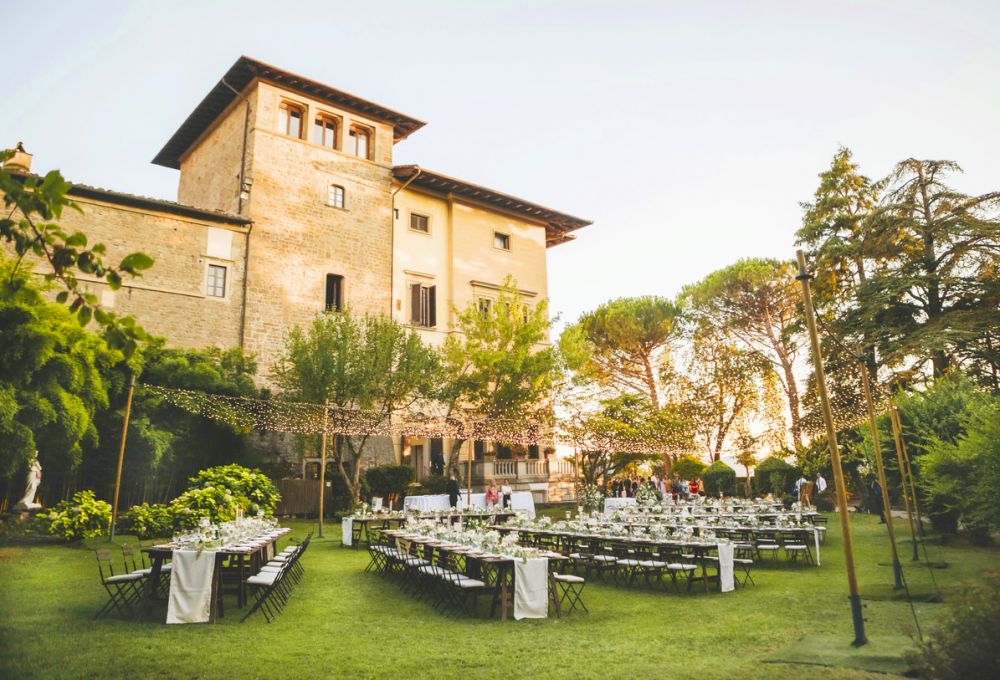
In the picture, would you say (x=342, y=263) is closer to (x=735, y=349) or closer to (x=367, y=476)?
(x=367, y=476)

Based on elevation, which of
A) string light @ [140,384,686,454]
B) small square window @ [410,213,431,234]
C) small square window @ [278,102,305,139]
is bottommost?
string light @ [140,384,686,454]

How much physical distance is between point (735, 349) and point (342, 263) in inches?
667

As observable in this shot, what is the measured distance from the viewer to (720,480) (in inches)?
1075

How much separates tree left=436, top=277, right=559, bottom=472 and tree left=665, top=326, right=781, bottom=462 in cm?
→ 800

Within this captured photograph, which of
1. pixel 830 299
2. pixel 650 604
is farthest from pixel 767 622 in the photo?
pixel 830 299

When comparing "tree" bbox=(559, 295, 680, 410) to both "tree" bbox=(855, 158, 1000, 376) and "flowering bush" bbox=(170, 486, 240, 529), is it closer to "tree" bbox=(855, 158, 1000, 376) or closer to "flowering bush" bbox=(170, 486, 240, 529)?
"tree" bbox=(855, 158, 1000, 376)

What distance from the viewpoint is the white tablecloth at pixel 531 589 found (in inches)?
288

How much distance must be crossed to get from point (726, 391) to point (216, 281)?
67.3ft

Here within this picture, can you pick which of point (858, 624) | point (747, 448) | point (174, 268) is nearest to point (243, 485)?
point (174, 268)

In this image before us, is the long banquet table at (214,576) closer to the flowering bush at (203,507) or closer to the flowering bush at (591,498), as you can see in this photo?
the flowering bush at (203,507)

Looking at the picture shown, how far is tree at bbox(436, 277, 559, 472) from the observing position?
22000 millimetres

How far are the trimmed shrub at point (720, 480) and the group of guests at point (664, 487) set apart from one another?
58 cm

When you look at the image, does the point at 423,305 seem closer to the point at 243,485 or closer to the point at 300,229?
the point at 300,229

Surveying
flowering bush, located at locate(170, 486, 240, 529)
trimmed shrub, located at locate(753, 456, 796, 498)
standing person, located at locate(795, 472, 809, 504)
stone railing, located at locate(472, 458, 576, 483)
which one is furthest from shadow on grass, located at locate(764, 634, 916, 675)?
trimmed shrub, located at locate(753, 456, 796, 498)
